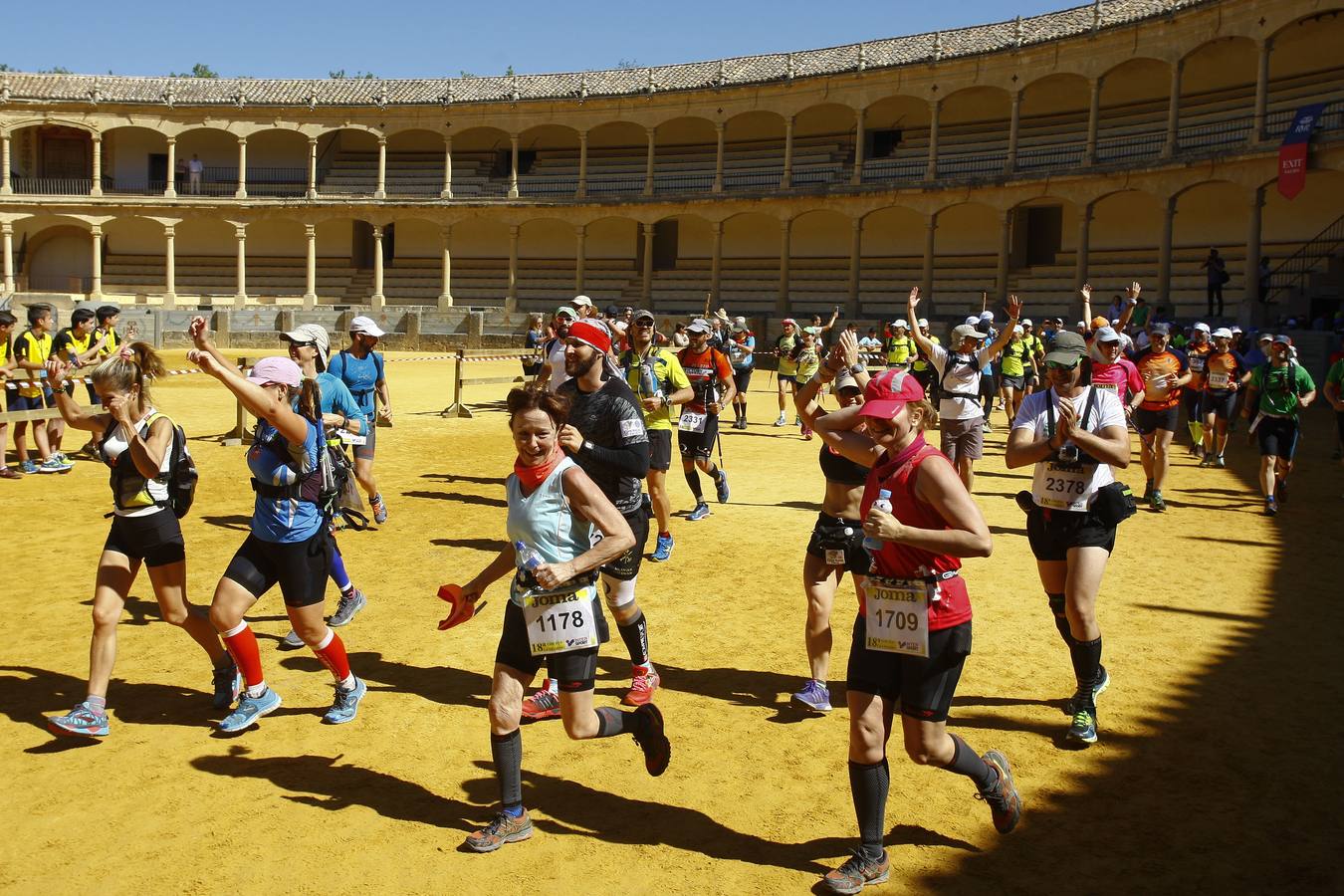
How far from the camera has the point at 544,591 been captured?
169 inches

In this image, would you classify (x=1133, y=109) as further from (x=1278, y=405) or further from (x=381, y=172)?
(x=381, y=172)

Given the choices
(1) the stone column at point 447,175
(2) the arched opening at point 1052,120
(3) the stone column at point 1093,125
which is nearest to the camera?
(3) the stone column at point 1093,125

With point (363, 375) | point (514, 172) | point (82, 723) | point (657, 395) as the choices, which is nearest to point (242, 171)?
point (514, 172)

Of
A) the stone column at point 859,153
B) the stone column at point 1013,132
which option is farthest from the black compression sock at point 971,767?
the stone column at point 859,153

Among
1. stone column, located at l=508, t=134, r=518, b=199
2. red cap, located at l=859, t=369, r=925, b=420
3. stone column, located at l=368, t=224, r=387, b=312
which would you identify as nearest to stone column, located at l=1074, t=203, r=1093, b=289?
stone column, located at l=508, t=134, r=518, b=199

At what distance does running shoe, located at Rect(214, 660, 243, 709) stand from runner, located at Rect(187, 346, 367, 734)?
0.26 m

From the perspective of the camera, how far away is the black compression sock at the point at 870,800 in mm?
4086

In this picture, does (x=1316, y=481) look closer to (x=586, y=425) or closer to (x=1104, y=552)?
(x=1104, y=552)

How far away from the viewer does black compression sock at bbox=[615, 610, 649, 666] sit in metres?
5.87

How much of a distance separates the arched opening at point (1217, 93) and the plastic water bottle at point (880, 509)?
29.1 meters

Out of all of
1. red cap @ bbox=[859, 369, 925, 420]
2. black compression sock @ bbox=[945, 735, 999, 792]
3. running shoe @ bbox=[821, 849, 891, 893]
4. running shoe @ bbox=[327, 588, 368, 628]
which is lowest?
running shoe @ bbox=[821, 849, 891, 893]

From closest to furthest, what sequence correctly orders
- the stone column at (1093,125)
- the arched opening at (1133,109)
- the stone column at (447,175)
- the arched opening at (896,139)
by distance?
the stone column at (1093,125)
the arched opening at (1133,109)
the arched opening at (896,139)
the stone column at (447,175)

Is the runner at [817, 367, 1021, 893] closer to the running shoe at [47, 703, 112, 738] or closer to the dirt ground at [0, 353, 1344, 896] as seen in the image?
the dirt ground at [0, 353, 1344, 896]

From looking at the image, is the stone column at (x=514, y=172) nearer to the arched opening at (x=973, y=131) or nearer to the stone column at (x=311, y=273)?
the stone column at (x=311, y=273)
